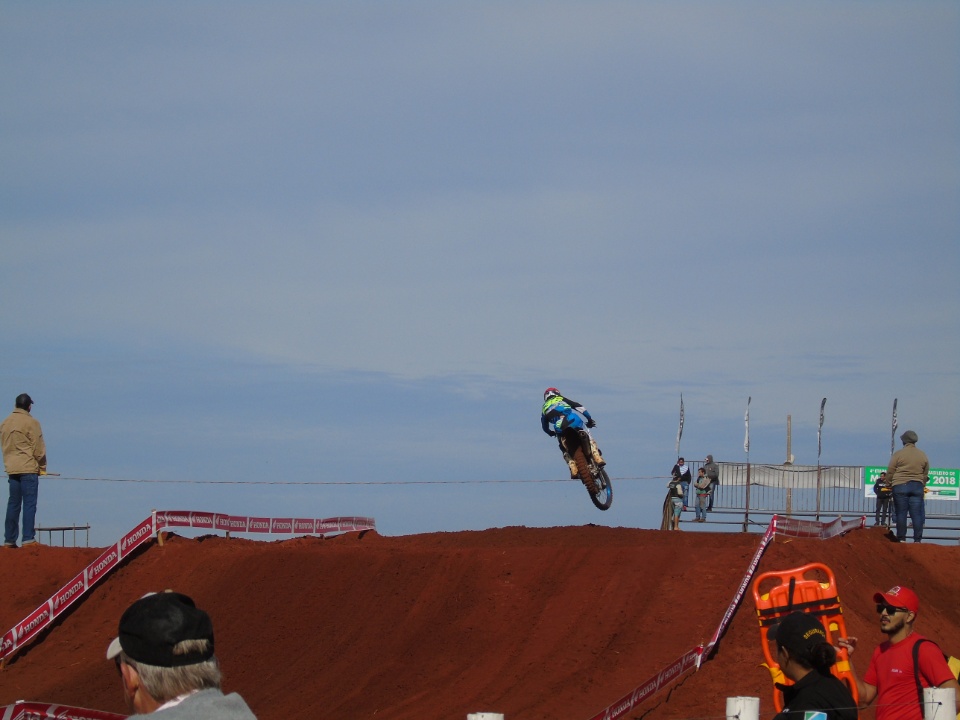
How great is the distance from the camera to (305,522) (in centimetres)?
2216

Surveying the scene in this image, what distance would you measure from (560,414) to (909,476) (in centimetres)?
593

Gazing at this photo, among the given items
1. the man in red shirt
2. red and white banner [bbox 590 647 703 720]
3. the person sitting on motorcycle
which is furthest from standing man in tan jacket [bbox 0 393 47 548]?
the man in red shirt

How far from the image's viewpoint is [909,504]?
1889cm

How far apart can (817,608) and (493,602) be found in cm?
808

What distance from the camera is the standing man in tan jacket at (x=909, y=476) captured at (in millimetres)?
18438

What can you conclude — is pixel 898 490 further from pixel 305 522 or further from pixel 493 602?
pixel 305 522

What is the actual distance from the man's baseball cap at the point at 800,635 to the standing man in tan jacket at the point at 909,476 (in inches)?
545

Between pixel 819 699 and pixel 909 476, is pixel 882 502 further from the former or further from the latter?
pixel 819 699

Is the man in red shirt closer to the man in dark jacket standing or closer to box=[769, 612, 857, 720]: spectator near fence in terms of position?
box=[769, 612, 857, 720]: spectator near fence

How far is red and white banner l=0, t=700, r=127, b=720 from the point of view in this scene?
9.10m

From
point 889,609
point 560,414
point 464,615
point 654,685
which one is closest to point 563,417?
point 560,414

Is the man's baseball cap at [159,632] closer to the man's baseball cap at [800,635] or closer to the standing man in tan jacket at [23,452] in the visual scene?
the man's baseball cap at [800,635]

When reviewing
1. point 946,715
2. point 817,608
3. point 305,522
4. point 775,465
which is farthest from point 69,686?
point 775,465

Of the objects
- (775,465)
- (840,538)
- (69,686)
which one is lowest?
(69,686)
